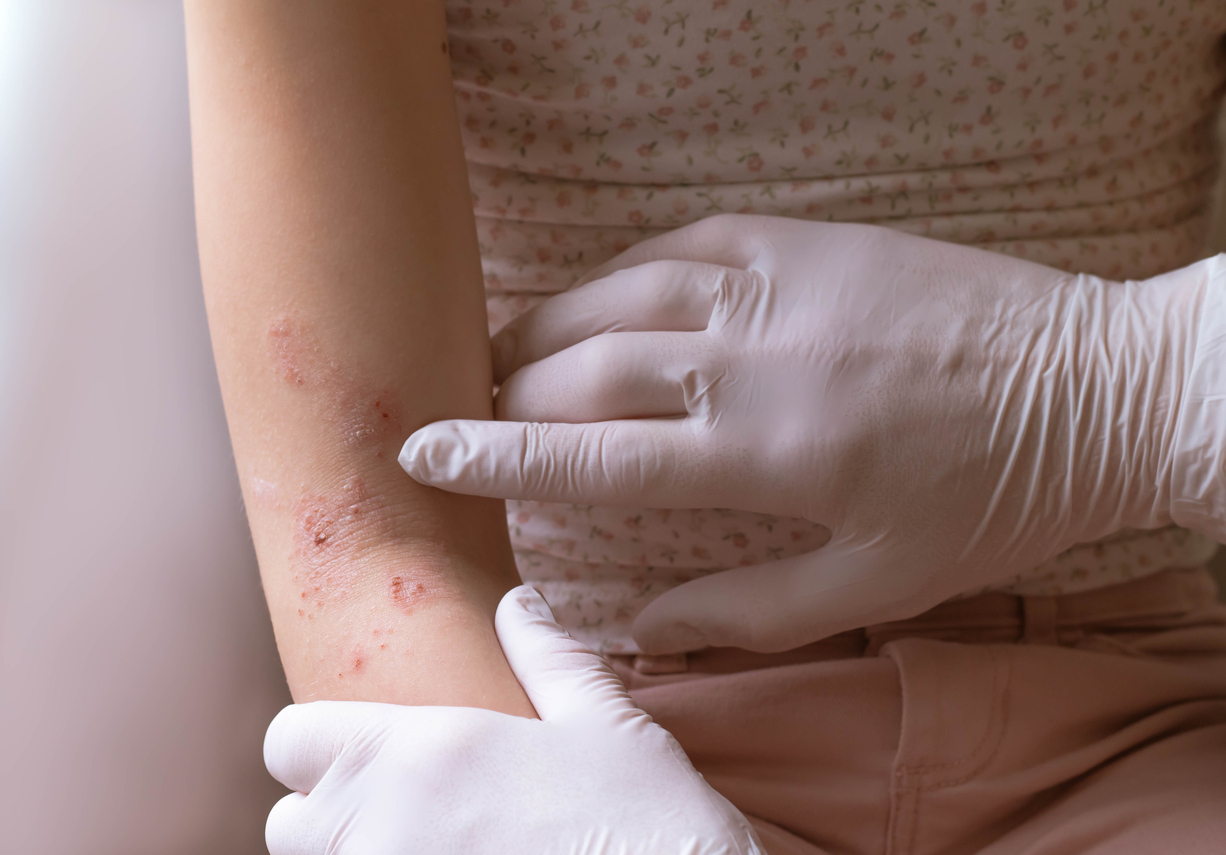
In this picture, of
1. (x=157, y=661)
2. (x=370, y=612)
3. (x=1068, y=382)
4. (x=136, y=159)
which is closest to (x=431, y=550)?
(x=370, y=612)

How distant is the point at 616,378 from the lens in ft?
2.70

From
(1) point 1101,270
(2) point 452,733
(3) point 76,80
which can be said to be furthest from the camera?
(1) point 1101,270

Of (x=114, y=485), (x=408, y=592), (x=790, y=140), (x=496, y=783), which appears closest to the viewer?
(x=496, y=783)

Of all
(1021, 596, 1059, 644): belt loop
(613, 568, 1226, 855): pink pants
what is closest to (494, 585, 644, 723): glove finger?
(613, 568, 1226, 855): pink pants

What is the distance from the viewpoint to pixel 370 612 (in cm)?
73

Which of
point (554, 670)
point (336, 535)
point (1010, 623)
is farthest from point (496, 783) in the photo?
point (1010, 623)

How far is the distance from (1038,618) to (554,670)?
600 millimetres

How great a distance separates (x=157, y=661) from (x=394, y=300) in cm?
42

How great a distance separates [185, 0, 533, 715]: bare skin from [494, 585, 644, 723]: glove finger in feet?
0.08

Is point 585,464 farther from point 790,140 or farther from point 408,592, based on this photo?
point 790,140

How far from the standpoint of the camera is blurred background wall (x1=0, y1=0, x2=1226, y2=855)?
79cm

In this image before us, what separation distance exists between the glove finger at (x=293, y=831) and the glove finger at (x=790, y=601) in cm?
37

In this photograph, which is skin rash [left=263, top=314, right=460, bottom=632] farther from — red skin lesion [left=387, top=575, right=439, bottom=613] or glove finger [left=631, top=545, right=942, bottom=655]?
glove finger [left=631, top=545, right=942, bottom=655]

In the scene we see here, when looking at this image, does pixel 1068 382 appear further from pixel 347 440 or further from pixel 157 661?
pixel 157 661
